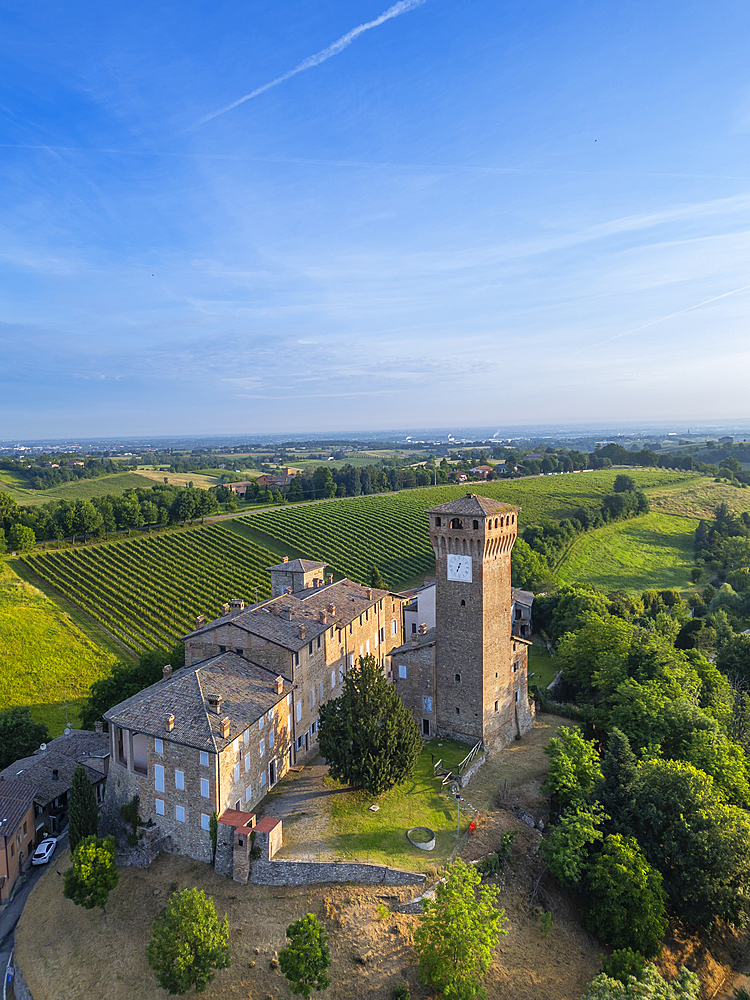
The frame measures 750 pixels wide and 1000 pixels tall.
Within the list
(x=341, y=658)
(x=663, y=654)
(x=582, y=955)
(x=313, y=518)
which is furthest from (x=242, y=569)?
(x=582, y=955)

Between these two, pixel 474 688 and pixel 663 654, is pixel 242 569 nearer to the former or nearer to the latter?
pixel 474 688

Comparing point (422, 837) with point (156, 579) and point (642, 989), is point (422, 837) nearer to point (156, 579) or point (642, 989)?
point (642, 989)

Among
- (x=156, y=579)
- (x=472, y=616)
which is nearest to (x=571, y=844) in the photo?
(x=472, y=616)

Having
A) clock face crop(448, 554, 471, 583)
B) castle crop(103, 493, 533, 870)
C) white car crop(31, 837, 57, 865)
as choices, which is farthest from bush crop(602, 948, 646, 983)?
white car crop(31, 837, 57, 865)

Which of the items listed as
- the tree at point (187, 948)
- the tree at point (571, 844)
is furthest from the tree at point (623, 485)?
the tree at point (187, 948)

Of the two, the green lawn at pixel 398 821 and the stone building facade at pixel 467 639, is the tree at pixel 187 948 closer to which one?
the green lawn at pixel 398 821

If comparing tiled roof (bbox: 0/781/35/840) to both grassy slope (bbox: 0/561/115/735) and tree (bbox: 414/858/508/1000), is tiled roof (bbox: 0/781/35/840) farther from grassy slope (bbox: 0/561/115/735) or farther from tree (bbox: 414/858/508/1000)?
tree (bbox: 414/858/508/1000)
